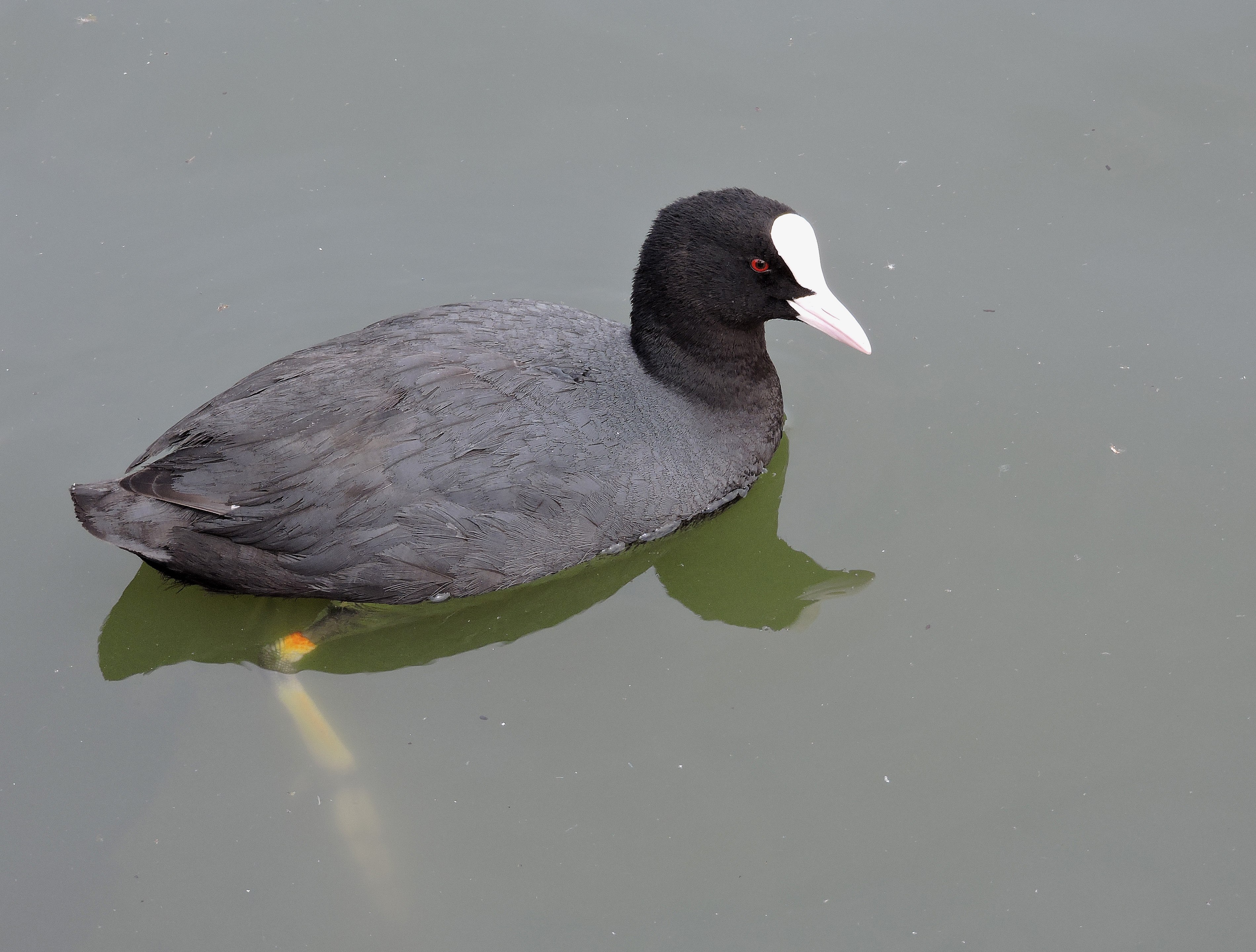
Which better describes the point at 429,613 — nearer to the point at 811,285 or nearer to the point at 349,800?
the point at 349,800

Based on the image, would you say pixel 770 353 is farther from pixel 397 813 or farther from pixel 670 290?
pixel 397 813

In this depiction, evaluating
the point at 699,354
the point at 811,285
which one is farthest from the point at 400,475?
the point at 811,285

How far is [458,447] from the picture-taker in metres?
3.86

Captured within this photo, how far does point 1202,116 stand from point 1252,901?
11.8 feet

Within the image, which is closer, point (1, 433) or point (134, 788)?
point (134, 788)

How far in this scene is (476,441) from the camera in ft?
12.7

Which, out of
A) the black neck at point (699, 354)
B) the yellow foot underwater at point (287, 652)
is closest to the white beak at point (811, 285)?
the black neck at point (699, 354)

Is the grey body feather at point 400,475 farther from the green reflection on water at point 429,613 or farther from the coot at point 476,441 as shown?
the green reflection on water at point 429,613

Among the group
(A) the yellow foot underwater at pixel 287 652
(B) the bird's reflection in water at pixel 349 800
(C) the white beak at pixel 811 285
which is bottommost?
(B) the bird's reflection in water at pixel 349 800

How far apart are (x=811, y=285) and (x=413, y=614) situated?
5.93 feet

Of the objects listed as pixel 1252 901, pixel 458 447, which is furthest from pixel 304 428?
pixel 1252 901

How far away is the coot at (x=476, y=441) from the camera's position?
3842 millimetres

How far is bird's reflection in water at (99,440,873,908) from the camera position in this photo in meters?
4.23

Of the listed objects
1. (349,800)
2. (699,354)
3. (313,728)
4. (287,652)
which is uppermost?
(699,354)
